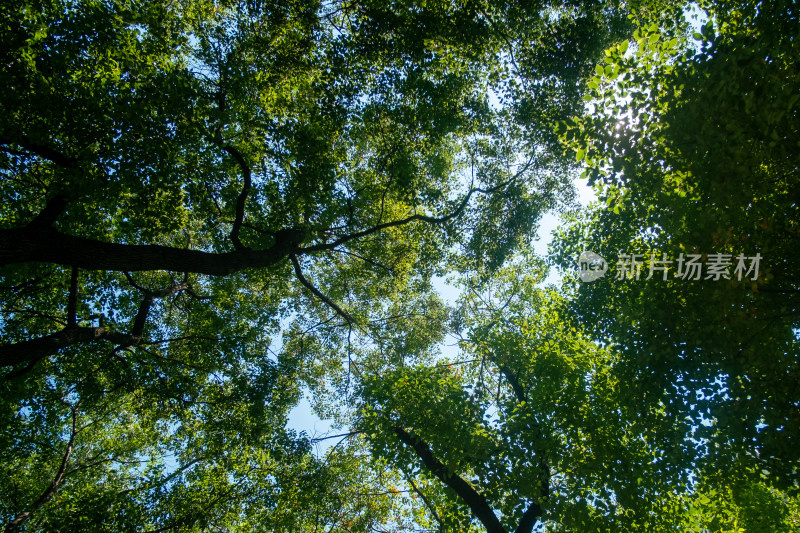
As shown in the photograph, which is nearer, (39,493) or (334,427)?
(334,427)

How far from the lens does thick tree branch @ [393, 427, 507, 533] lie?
10172mm

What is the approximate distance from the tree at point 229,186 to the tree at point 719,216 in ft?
15.3

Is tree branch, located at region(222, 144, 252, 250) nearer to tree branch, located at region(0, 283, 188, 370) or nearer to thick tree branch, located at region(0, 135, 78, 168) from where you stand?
thick tree branch, located at region(0, 135, 78, 168)

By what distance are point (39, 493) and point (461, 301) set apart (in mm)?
21762

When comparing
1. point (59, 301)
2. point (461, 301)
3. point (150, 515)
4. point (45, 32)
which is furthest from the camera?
point (461, 301)

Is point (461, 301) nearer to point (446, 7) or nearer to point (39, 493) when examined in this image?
point (446, 7)

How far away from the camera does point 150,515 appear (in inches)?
447

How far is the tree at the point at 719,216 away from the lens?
540 centimetres

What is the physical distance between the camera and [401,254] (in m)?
14.2

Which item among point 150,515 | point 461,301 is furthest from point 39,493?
point 461,301

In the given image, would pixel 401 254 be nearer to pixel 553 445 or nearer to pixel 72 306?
pixel 553 445

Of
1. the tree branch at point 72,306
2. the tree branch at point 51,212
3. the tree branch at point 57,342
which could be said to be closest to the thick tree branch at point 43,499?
the tree branch at point 57,342

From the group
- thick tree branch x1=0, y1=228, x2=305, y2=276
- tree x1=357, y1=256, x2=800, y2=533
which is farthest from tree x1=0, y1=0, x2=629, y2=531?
tree x1=357, y1=256, x2=800, y2=533

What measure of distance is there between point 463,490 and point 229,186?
38.4 feet
